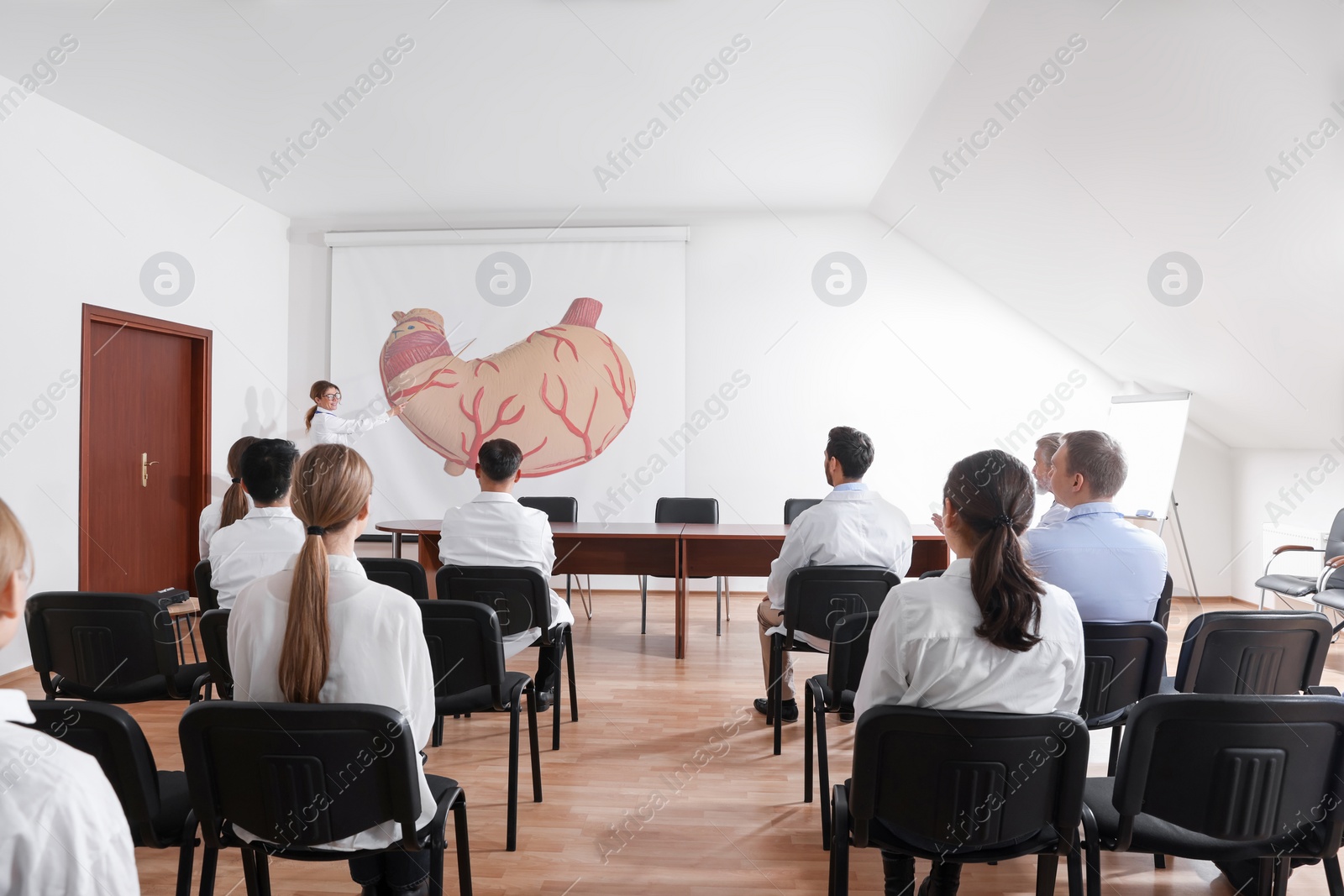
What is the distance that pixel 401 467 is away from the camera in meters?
6.19

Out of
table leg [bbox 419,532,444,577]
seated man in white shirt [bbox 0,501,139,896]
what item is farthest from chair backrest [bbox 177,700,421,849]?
table leg [bbox 419,532,444,577]

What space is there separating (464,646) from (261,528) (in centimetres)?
77

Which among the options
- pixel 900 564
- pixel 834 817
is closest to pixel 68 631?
pixel 834 817

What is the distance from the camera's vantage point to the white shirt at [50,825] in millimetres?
674

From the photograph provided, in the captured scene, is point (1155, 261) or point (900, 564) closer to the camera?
point (900, 564)

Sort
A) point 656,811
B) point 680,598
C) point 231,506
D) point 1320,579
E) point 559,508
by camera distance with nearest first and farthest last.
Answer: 1. point 656,811
2. point 231,506
3. point 1320,579
4. point 680,598
5. point 559,508

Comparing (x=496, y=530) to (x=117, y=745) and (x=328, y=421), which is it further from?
(x=328, y=421)

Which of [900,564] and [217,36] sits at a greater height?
[217,36]

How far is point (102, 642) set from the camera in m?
2.40

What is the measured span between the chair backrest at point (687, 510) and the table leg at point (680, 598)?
0.83 m

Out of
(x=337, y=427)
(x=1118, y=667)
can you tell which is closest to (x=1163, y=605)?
(x=1118, y=667)

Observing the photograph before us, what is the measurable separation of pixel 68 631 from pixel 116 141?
11.4 feet

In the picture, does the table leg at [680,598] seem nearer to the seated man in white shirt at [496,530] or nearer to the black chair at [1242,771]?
the seated man in white shirt at [496,530]

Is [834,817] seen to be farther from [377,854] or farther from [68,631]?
[68,631]
